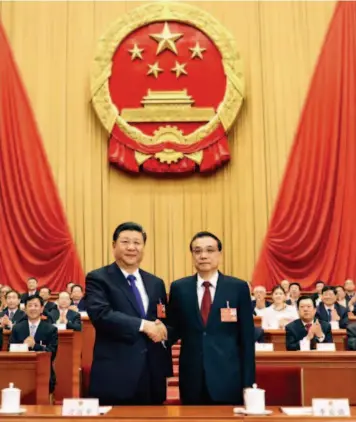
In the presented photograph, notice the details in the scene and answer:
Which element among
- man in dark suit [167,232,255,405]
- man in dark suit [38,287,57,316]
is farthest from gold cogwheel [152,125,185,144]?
man in dark suit [167,232,255,405]

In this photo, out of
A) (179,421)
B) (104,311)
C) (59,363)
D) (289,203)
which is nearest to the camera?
(179,421)

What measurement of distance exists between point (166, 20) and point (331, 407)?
7.74 m

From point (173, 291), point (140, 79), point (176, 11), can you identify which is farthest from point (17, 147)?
point (173, 291)

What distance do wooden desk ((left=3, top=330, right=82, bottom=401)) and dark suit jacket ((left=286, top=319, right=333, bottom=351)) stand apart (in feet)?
5.36

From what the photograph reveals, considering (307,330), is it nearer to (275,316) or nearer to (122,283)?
(275,316)

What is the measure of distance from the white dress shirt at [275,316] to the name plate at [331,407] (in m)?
4.19

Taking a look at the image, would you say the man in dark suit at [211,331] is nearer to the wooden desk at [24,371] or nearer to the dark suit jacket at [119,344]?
the dark suit jacket at [119,344]

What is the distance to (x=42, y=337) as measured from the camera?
473cm

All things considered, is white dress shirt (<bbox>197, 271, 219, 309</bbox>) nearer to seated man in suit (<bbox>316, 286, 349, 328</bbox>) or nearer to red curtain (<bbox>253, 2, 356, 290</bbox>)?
seated man in suit (<bbox>316, 286, 349, 328</bbox>)

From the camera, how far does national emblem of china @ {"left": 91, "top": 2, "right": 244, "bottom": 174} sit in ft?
28.6

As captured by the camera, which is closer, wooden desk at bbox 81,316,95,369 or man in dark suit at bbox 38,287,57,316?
wooden desk at bbox 81,316,95,369

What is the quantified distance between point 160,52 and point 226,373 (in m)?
7.10

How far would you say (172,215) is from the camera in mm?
8852

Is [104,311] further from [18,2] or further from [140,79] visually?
[18,2]
